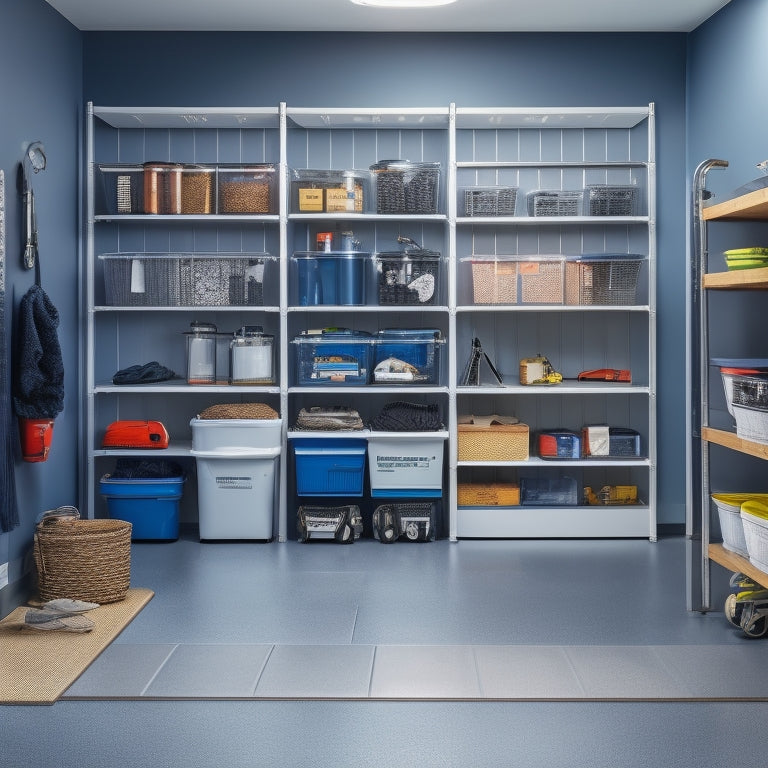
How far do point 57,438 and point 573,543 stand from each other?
10.1 feet

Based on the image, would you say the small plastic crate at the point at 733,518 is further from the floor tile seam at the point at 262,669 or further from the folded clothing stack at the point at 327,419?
the folded clothing stack at the point at 327,419

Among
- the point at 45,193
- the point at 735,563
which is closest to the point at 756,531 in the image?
the point at 735,563

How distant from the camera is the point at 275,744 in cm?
311

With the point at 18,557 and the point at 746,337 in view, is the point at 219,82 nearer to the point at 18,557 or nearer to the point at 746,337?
the point at 18,557

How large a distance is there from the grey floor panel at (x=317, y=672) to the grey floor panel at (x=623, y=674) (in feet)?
2.64

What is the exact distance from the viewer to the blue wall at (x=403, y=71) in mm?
6266

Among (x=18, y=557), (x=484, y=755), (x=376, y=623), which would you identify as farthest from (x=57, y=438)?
(x=484, y=755)

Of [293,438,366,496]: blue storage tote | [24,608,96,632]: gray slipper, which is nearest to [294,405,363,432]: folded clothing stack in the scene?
[293,438,366,496]: blue storage tote

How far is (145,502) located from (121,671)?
232 cm

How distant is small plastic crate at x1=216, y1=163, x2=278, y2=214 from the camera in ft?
19.8

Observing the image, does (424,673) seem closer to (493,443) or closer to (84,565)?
(84,565)

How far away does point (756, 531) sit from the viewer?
405 centimetres

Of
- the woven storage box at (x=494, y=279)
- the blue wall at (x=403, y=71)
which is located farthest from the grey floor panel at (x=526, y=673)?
the blue wall at (x=403, y=71)

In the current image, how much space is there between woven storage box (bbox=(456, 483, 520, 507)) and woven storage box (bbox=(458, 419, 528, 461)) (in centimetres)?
21
